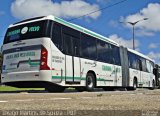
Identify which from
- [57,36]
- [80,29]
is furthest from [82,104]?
[80,29]

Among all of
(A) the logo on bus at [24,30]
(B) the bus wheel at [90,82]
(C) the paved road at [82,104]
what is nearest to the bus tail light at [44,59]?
(A) the logo on bus at [24,30]

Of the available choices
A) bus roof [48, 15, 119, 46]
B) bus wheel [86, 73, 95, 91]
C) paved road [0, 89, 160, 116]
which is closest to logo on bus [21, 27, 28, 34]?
bus roof [48, 15, 119, 46]

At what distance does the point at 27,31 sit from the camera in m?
14.2

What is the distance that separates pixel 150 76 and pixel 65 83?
16.7m

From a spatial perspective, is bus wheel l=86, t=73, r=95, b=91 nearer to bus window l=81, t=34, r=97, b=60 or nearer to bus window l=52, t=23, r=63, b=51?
bus window l=81, t=34, r=97, b=60

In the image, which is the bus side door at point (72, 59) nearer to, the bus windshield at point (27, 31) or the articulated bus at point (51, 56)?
the articulated bus at point (51, 56)

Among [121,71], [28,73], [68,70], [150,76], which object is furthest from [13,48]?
[150,76]

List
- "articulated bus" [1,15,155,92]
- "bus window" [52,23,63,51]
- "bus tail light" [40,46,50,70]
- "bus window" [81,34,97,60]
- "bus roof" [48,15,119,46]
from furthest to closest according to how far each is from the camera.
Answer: "bus window" [81,34,97,60] → "bus roof" [48,15,119,46] → "bus window" [52,23,63,51] → "articulated bus" [1,15,155,92] → "bus tail light" [40,46,50,70]

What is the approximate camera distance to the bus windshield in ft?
44.7

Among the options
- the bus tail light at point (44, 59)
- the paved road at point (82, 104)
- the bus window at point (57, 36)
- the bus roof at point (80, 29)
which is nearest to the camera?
the paved road at point (82, 104)

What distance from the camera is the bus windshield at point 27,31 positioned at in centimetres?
1363

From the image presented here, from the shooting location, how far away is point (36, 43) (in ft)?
44.7

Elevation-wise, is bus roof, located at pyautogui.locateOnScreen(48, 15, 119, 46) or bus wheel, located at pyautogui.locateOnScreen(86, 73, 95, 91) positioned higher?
bus roof, located at pyautogui.locateOnScreen(48, 15, 119, 46)

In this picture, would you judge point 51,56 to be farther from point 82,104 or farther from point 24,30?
point 82,104
